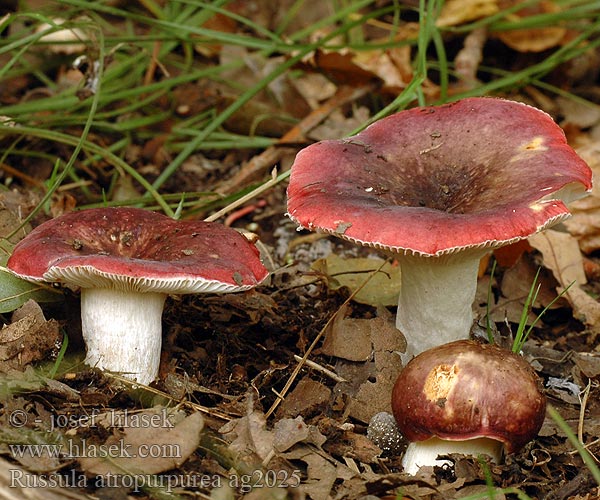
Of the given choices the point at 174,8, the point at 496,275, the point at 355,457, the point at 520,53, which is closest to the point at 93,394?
the point at 355,457

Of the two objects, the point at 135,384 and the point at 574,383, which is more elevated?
the point at 135,384

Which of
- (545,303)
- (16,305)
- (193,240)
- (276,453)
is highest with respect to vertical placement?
(193,240)

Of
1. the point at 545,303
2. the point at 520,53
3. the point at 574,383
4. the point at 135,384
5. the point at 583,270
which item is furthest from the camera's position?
the point at 520,53

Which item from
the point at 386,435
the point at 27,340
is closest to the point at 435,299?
the point at 386,435

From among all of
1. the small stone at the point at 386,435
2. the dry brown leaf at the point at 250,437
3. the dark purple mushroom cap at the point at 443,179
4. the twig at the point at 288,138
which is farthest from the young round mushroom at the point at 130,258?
the twig at the point at 288,138

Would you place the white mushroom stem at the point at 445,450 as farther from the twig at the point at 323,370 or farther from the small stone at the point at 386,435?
the twig at the point at 323,370

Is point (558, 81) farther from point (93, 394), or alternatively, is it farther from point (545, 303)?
point (93, 394)

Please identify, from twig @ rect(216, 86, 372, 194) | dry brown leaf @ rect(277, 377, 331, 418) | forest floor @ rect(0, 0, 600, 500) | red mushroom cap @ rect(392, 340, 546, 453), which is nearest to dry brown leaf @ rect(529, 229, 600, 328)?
forest floor @ rect(0, 0, 600, 500)

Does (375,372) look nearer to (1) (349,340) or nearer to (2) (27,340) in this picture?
(1) (349,340)
